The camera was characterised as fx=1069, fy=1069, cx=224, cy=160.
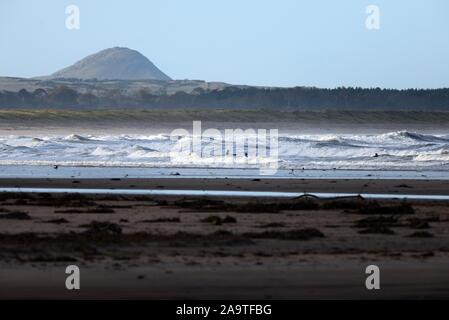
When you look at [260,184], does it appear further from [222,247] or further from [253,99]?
[253,99]

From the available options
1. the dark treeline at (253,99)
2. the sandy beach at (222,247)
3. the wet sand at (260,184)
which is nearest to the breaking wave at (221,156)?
the wet sand at (260,184)

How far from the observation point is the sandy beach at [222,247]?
13.4 meters

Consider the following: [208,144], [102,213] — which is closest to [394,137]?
[208,144]

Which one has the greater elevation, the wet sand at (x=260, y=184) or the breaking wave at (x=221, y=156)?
the breaking wave at (x=221, y=156)

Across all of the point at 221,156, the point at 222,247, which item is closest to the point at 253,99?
the point at 221,156

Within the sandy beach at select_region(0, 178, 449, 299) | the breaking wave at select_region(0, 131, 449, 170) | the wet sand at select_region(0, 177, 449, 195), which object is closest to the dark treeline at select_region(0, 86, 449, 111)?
the breaking wave at select_region(0, 131, 449, 170)

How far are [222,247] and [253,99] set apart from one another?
4017 inches

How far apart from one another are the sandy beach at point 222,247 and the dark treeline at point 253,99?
293ft

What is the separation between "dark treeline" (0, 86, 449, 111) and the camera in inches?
4503

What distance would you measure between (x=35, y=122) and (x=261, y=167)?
39.1 meters

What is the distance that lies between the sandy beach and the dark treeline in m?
89.3

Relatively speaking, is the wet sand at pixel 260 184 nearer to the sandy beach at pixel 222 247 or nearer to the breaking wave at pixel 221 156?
the sandy beach at pixel 222 247

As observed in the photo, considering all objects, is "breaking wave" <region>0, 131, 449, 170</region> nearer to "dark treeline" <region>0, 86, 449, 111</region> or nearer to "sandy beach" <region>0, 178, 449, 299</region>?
"sandy beach" <region>0, 178, 449, 299</region>

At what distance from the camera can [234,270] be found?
14.5m
